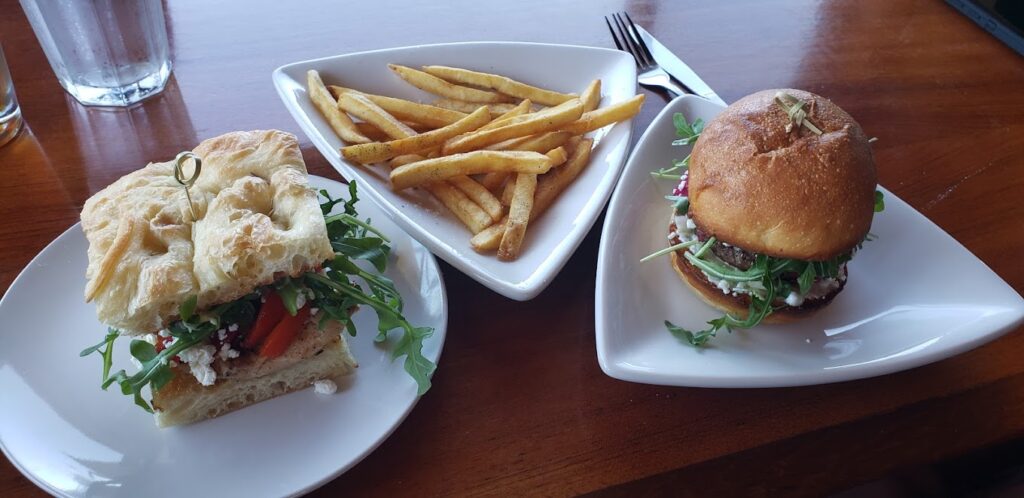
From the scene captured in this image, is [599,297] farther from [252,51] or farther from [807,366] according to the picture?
[252,51]

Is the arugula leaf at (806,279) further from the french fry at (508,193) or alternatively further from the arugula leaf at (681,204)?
the french fry at (508,193)

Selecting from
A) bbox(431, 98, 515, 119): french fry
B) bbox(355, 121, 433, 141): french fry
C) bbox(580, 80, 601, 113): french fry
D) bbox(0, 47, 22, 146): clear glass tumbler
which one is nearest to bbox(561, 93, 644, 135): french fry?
bbox(580, 80, 601, 113): french fry

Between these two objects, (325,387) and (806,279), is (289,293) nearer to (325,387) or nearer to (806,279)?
(325,387)

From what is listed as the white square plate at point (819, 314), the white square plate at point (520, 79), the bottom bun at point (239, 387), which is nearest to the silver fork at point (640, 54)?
the white square plate at point (520, 79)

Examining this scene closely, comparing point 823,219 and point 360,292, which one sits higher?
point 823,219

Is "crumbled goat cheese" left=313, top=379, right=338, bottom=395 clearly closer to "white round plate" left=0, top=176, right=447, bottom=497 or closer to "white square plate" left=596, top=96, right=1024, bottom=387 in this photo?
"white round plate" left=0, top=176, right=447, bottom=497

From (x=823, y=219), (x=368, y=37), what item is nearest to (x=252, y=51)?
(x=368, y=37)

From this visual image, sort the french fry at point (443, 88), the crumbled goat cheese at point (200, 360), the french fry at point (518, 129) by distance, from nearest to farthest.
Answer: the crumbled goat cheese at point (200, 360)
the french fry at point (518, 129)
the french fry at point (443, 88)
